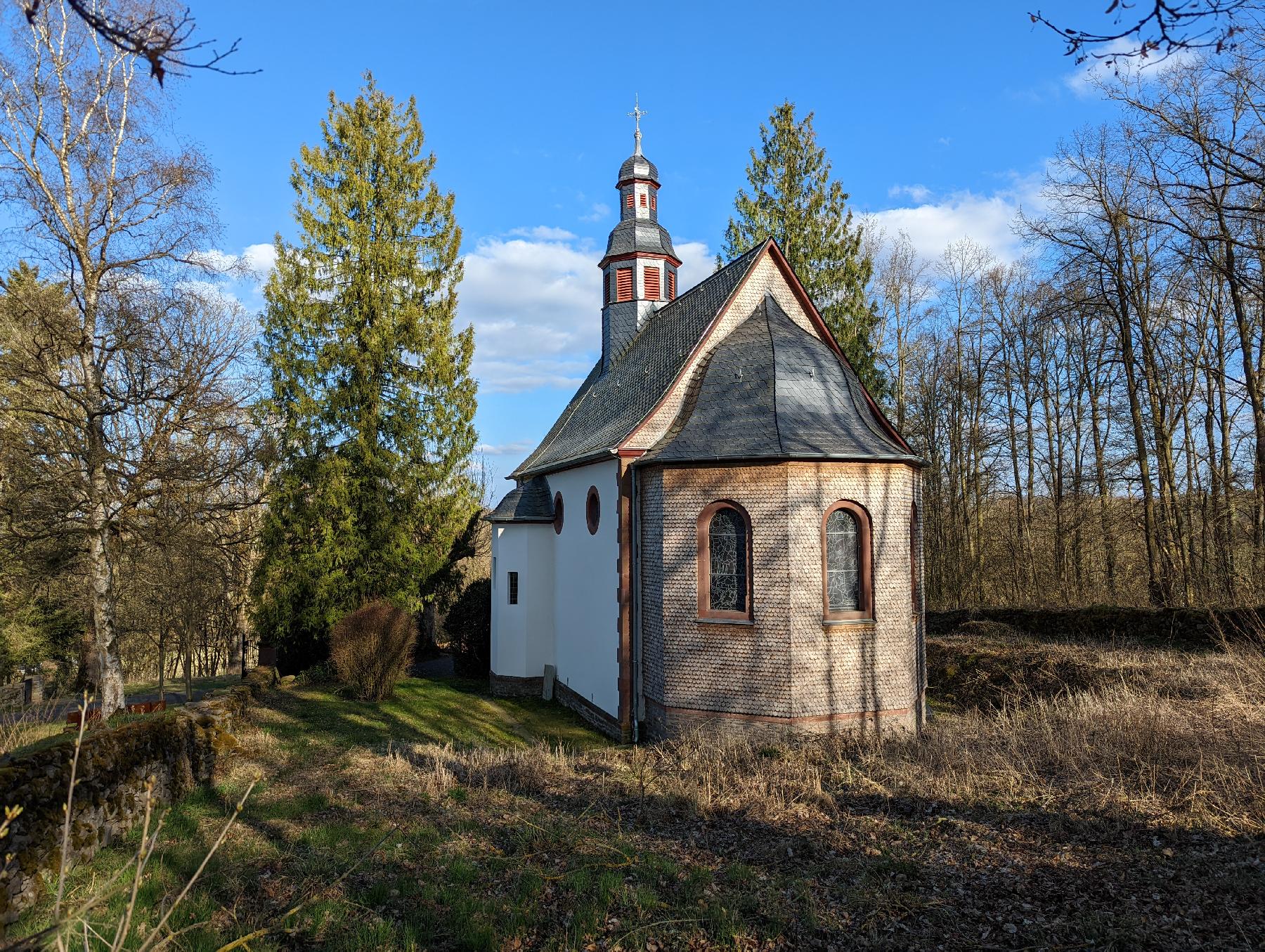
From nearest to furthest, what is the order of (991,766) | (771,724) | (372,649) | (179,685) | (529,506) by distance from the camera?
(991,766)
(771,724)
(372,649)
(529,506)
(179,685)

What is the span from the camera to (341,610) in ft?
60.7

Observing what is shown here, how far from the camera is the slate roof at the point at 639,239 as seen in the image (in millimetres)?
19578

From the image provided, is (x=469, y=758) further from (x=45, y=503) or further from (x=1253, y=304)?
(x=1253, y=304)

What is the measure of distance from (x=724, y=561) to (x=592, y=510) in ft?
11.7

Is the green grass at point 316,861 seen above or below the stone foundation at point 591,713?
above

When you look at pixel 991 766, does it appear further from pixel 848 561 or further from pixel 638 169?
pixel 638 169

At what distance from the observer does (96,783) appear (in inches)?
267

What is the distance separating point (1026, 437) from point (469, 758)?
2269 centimetres

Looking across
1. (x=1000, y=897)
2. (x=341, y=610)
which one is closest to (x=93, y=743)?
(x=1000, y=897)

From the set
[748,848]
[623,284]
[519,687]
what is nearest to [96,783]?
[748,848]

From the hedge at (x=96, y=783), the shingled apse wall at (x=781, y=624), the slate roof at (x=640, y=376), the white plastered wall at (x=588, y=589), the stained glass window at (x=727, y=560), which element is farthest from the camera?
the slate roof at (x=640, y=376)

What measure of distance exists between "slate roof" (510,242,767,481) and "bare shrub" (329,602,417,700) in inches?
180

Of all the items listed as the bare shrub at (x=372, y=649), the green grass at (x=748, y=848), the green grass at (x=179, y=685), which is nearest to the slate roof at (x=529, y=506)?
the bare shrub at (x=372, y=649)

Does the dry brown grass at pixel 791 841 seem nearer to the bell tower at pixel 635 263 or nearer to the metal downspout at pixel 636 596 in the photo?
the metal downspout at pixel 636 596
